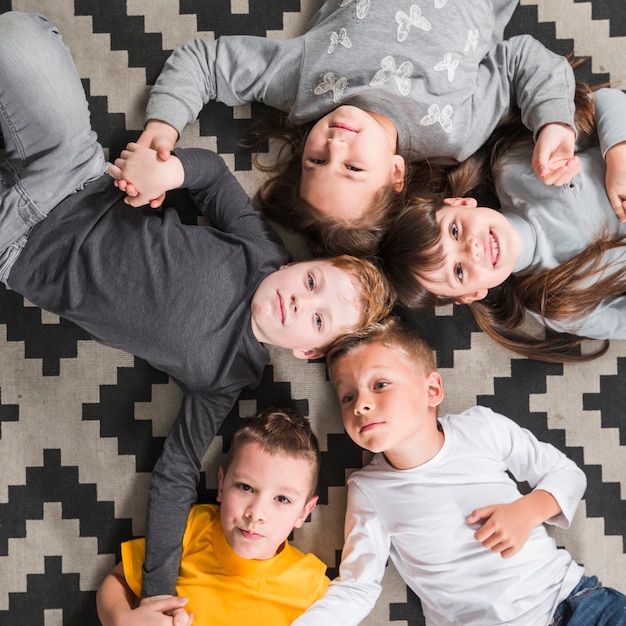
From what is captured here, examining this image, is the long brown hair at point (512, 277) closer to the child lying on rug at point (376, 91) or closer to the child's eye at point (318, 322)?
the child lying on rug at point (376, 91)

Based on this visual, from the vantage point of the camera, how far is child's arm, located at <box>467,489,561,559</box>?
1.12 m

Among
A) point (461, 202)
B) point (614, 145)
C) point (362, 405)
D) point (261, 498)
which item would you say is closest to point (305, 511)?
point (261, 498)

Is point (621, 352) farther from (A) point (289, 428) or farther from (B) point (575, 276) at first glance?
(A) point (289, 428)

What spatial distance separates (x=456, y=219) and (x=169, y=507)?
69 cm

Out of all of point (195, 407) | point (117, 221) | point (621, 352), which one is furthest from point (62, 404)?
point (621, 352)

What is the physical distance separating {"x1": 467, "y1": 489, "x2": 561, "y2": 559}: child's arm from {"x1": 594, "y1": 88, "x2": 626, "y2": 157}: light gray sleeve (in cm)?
61

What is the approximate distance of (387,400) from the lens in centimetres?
109

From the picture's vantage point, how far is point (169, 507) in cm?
114

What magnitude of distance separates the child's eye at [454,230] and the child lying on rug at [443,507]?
0.62ft

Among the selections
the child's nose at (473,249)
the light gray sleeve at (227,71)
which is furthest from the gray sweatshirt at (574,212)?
the light gray sleeve at (227,71)

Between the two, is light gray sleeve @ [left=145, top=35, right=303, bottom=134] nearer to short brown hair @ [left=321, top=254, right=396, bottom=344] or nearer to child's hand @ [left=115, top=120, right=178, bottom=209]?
child's hand @ [left=115, top=120, right=178, bottom=209]

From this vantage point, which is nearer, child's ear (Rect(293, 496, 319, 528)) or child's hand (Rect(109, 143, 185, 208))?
child's hand (Rect(109, 143, 185, 208))

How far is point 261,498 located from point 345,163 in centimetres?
57

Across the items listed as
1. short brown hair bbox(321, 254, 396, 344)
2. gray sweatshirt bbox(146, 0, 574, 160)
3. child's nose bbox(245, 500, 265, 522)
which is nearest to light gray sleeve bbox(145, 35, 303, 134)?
gray sweatshirt bbox(146, 0, 574, 160)
